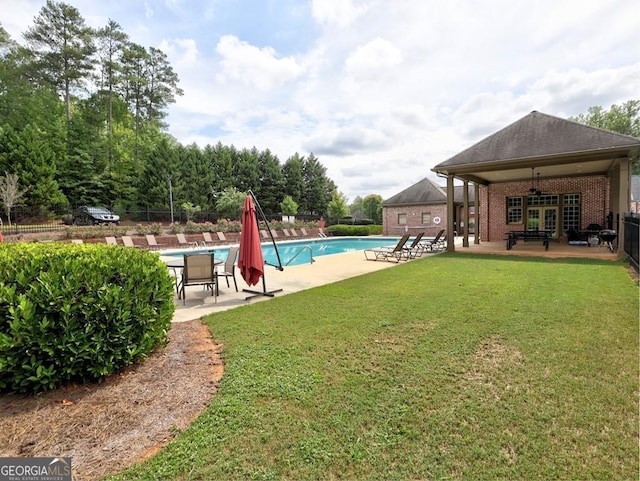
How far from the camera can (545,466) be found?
1960 mm

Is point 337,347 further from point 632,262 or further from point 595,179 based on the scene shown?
point 595,179

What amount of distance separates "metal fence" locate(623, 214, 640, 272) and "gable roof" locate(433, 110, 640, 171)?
2.34 m

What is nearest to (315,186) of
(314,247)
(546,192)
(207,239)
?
(314,247)

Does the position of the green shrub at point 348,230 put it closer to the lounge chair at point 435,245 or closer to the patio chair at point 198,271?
the lounge chair at point 435,245

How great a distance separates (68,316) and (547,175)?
62.8 ft

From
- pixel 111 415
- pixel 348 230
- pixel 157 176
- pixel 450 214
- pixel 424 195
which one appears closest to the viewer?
pixel 111 415

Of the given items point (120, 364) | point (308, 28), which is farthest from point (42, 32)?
point (120, 364)

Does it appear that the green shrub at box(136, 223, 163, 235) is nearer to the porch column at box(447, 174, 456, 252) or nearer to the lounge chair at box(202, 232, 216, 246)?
the lounge chair at box(202, 232, 216, 246)

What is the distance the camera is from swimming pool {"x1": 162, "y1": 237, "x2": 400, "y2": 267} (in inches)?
654

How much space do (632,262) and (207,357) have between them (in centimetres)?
1082

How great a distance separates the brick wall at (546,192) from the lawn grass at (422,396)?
13438 millimetres

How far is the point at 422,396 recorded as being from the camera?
107 inches

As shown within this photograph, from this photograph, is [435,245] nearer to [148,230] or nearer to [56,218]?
[148,230]

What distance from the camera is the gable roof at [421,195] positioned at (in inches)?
1059
